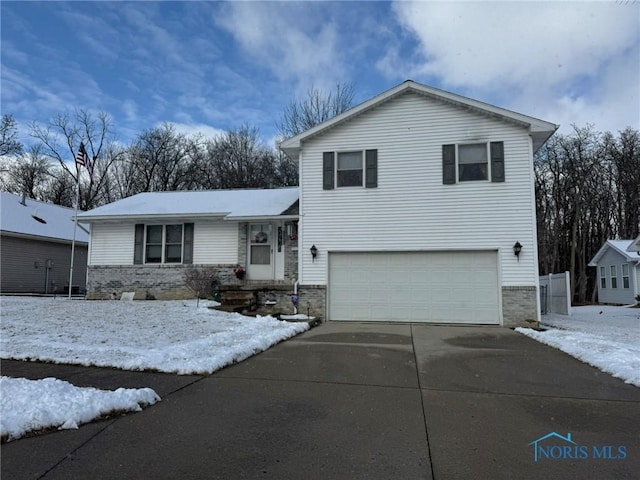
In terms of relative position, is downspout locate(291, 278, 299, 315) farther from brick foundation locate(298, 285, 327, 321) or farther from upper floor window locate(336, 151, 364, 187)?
upper floor window locate(336, 151, 364, 187)

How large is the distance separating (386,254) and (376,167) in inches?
104

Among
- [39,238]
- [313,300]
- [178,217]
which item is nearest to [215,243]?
[178,217]

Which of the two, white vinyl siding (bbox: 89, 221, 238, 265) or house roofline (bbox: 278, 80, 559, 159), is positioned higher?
house roofline (bbox: 278, 80, 559, 159)

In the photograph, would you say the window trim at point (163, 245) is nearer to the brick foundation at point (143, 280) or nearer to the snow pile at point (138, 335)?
the brick foundation at point (143, 280)

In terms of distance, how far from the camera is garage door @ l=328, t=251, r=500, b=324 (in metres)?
12.7

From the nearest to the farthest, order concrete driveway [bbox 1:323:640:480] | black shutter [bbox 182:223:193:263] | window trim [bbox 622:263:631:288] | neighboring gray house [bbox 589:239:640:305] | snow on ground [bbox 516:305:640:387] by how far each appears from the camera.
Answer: concrete driveway [bbox 1:323:640:480]
snow on ground [bbox 516:305:640:387]
black shutter [bbox 182:223:193:263]
neighboring gray house [bbox 589:239:640:305]
window trim [bbox 622:263:631:288]

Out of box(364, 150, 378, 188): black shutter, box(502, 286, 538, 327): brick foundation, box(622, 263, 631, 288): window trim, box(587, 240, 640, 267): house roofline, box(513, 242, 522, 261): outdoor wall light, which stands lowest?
box(502, 286, 538, 327): brick foundation

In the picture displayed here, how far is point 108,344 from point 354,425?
5.42 m

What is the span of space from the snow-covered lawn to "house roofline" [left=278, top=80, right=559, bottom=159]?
228 inches

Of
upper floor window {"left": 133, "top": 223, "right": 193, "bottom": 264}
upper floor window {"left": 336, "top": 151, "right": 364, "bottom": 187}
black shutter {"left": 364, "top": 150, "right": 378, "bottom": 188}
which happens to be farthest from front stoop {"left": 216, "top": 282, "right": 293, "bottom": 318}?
black shutter {"left": 364, "top": 150, "right": 378, "bottom": 188}

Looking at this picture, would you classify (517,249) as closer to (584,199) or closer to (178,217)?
(178,217)

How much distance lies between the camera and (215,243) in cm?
1583

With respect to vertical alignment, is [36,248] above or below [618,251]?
below

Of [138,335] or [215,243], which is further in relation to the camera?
[215,243]
